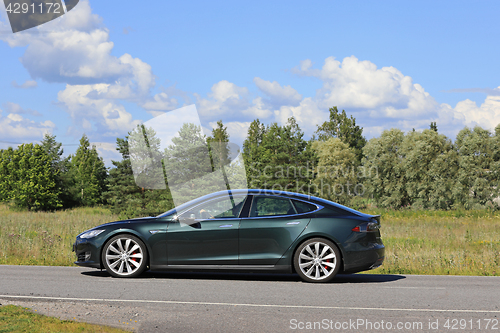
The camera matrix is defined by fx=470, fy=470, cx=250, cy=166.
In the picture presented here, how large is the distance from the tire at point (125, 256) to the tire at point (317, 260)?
274 cm

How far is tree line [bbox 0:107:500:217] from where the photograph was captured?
56406mm

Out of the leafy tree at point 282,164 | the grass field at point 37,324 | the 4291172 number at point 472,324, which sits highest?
the leafy tree at point 282,164

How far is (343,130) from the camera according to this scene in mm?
92250

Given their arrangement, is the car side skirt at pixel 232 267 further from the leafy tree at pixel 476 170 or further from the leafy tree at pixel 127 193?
the leafy tree at pixel 476 170

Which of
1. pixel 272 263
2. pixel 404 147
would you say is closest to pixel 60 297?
pixel 272 263

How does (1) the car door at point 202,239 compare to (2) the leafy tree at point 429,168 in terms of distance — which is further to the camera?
(2) the leafy tree at point 429,168

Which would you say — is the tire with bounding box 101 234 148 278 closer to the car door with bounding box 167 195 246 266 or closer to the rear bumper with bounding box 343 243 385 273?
the car door with bounding box 167 195 246 266

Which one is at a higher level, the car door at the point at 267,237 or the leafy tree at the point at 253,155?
the leafy tree at the point at 253,155

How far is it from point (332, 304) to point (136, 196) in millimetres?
54631

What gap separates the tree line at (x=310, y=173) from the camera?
5641 centimetres

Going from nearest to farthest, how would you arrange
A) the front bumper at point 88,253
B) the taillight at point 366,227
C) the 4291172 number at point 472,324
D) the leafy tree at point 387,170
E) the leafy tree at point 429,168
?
the 4291172 number at point 472,324, the taillight at point 366,227, the front bumper at point 88,253, the leafy tree at point 429,168, the leafy tree at point 387,170

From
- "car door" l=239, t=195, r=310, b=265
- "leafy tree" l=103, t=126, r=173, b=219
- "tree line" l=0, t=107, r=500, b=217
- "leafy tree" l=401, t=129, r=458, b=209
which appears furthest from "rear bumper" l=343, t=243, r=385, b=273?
"leafy tree" l=401, t=129, r=458, b=209

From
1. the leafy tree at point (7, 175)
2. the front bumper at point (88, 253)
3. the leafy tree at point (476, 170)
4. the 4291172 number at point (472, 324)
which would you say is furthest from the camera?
the leafy tree at point (7, 175)

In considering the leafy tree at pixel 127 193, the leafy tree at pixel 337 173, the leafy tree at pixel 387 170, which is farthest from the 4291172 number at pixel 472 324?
the leafy tree at pixel 337 173
